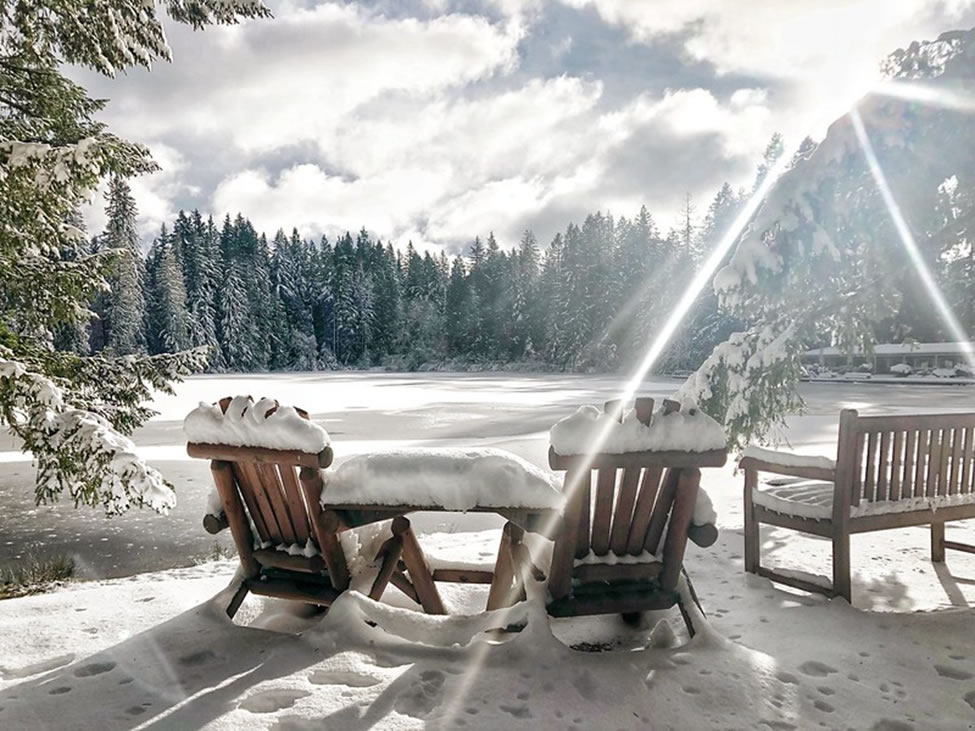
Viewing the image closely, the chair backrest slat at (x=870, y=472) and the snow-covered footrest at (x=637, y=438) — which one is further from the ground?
the snow-covered footrest at (x=637, y=438)

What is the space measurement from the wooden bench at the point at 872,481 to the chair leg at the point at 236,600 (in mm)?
3776

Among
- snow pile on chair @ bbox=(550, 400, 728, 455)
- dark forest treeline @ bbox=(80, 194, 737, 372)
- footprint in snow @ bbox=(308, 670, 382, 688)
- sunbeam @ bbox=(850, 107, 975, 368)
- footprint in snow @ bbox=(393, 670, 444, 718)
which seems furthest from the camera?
dark forest treeline @ bbox=(80, 194, 737, 372)

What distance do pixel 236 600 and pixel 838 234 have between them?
6341 mm

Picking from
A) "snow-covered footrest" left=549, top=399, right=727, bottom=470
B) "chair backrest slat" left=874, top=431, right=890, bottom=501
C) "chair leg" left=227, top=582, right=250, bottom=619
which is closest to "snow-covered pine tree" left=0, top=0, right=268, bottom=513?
"chair leg" left=227, top=582, right=250, bottom=619

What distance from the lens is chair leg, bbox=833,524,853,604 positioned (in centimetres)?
416

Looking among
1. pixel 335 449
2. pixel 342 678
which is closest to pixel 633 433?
pixel 342 678

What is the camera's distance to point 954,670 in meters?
3.23

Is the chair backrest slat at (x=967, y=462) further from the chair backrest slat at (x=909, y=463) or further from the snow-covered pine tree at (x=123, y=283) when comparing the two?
the snow-covered pine tree at (x=123, y=283)

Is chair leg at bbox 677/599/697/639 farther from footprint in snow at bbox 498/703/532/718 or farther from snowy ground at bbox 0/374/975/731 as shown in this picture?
footprint in snow at bbox 498/703/532/718

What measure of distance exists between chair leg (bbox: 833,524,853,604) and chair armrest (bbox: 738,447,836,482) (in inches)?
15.2

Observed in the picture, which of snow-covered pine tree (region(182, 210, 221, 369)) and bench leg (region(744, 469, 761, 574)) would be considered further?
snow-covered pine tree (region(182, 210, 221, 369))

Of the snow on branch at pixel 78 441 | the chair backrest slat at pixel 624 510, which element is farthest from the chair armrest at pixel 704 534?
the snow on branch at pixel 78 441

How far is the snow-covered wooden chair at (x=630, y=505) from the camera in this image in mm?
3086

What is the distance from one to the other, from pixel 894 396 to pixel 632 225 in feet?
128
